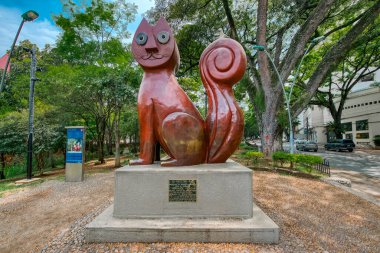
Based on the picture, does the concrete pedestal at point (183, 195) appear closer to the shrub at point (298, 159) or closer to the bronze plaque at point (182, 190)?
the bronze plaque at point (182, 190)

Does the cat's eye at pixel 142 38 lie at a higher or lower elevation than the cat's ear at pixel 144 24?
lower

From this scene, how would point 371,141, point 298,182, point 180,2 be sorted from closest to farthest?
point 298,182
point 180,2
point 371,141

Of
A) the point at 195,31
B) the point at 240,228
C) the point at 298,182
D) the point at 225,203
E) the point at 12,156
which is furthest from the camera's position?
the point at 195,31

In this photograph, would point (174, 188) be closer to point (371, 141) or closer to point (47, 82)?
point (47, 82)

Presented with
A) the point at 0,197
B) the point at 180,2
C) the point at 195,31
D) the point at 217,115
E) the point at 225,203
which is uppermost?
the point at 180,2

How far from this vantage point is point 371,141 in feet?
109

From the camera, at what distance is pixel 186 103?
471 cm

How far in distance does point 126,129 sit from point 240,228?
22.9 m

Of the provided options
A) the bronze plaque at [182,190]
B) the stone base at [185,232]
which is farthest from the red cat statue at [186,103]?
the stone base at [185,232]

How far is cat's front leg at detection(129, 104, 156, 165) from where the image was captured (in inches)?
183

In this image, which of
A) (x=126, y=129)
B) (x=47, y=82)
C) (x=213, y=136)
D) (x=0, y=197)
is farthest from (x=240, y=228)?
(x=126, y=129)

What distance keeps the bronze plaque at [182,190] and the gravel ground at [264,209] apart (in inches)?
29.4

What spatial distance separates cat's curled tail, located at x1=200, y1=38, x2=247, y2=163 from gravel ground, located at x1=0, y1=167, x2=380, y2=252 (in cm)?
184

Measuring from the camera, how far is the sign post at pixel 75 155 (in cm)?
966
